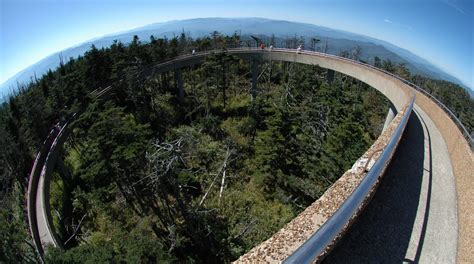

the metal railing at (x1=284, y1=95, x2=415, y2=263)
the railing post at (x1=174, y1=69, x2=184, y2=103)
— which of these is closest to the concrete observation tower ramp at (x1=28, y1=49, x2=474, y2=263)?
the metal railing at (x1=284, y1=95, x2=415, y2=263)

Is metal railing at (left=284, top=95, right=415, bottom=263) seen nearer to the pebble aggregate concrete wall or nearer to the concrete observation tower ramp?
the concrete observation tower ramp

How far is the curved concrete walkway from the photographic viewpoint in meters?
A: 5.72

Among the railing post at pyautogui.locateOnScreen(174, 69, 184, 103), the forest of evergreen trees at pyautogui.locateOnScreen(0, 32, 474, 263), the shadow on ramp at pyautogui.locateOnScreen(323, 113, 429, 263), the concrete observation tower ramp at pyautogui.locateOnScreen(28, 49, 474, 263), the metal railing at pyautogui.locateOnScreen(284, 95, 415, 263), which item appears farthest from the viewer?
the railing post at pyautogui.locateOnScreen(174, 69, 184, 103)

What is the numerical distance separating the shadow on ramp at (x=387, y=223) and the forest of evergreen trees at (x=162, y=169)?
10514 mm

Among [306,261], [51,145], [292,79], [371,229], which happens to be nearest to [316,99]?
[292,79]

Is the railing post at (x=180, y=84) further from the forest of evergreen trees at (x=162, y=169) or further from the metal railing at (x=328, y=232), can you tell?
the metal railing at (x=328, y=232)

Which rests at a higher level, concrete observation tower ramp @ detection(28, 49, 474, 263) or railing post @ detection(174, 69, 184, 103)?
concrete observation tower ramp @ detection(28, 49, 474, 263)

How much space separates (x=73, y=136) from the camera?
32.0 meters

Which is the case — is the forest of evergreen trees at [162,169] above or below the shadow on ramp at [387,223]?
below

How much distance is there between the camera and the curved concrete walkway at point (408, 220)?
225 inches

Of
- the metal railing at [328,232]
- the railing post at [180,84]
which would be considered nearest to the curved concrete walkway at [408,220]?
the metal railing at [328,232]

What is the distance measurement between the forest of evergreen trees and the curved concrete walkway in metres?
10.6

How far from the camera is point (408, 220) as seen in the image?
687 centimetres

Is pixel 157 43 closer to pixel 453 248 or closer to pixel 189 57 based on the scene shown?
pixel 189 57
